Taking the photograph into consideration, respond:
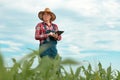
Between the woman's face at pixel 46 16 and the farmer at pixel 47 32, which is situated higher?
the woman's face at pixel 46 16

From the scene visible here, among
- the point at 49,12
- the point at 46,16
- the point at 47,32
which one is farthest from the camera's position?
the point at 49,12

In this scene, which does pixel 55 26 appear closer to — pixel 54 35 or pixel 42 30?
pixel 42 30

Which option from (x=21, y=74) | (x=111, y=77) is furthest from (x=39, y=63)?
(x=111, y=77)

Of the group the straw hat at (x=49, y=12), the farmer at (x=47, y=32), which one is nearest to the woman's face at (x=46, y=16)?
the farmer at (x=47, y=32)

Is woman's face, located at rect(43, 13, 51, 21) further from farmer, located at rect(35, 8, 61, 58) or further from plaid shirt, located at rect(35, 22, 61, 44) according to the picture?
plaid shirt, located at rect(35, 22, 61, 44)

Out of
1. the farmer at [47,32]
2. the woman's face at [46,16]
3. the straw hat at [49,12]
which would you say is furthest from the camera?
the straw hat at [49,12]

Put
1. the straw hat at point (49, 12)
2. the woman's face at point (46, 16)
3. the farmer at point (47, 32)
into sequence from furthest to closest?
1. the straw hat at point (49, 12)
2. the woman's face at point (46, 16)
3. the farmer at point (47, 32)

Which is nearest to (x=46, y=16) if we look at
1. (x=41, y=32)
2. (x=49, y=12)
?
(x=49, y=12)

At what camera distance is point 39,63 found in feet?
4.17

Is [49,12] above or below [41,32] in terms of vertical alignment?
above

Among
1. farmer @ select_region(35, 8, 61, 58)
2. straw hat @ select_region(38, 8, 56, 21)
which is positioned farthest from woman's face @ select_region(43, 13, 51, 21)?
straw hat @ select_region(38, 8, 56, 21)

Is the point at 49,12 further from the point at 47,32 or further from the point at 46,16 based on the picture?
the point at 47,32

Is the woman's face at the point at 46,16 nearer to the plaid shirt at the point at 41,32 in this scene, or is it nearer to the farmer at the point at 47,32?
the farmer at the point at 47,32

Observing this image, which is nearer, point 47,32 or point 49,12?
point 47,32
